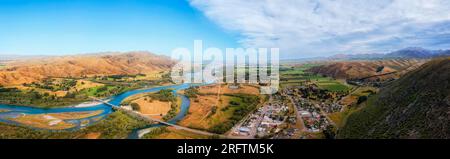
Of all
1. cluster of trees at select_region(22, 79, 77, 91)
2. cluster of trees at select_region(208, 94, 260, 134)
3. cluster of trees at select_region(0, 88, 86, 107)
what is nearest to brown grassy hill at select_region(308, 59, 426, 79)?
cluster of trees at select_region(208, 94, 260, 134)

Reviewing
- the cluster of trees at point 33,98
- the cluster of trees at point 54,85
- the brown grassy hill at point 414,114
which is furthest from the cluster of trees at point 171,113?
the cluster of trees at point 54,85

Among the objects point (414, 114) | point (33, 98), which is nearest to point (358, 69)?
point (414, 114)

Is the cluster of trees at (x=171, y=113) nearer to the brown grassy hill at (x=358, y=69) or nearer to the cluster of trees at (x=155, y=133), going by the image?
the cluster of trees at (x=155, y=133)

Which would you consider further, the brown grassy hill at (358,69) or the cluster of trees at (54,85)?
the brown grassy hill at (358,69)

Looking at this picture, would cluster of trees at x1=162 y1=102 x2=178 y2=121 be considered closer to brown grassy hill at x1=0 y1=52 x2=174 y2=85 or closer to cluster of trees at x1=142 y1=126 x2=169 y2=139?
cluster of trees at x1=142 y1=126 x2=169 y2=139

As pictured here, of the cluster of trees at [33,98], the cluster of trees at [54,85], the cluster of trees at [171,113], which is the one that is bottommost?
the cluster of trees at [171,113]

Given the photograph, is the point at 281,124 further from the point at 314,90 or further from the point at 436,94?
the point at 314,90

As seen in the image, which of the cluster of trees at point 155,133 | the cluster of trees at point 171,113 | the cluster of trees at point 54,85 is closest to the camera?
the cluster of trees at point 155,133

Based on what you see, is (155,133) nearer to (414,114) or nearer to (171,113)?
(171,113)

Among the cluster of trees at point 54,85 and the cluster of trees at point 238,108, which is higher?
the cluster of trees at point 54,85
